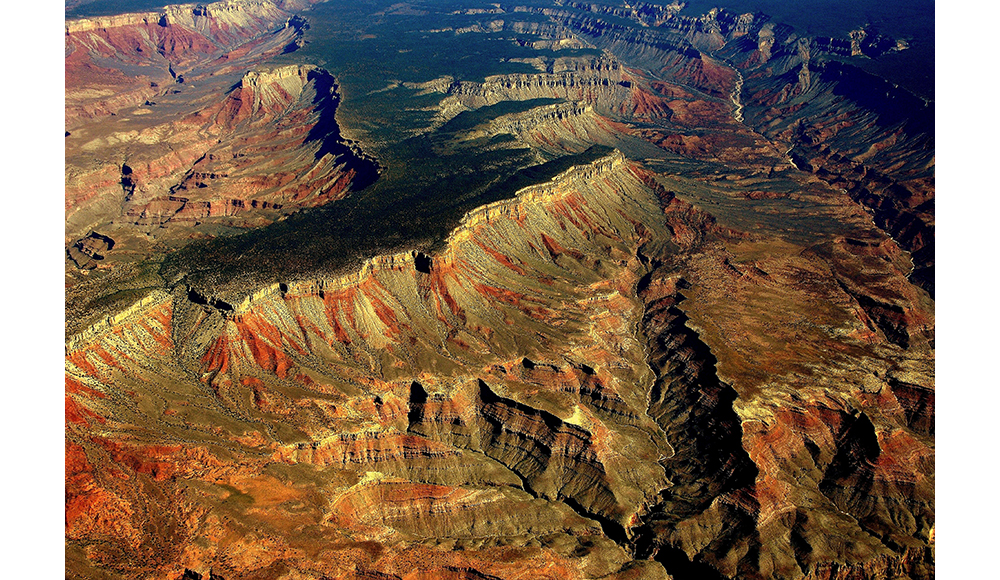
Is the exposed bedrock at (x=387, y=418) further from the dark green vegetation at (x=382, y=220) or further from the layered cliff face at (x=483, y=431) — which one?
the dark green vegetation at (x=382, y=220)

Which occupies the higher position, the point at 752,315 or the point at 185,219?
the point at 752,315

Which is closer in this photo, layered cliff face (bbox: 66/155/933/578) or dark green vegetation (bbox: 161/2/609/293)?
layered cliff face (bbox: 66/155/933/578)

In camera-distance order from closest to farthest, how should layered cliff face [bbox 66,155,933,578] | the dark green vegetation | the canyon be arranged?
layered cliff face [bbox 66,155,933,578] → the canyon → the dark green vegetation

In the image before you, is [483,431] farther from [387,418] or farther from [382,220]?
[382,220]

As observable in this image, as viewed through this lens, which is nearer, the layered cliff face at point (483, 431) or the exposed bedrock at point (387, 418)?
the layered cliff face at point (483, 431)

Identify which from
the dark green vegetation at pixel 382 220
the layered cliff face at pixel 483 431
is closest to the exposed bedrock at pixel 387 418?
the layered cliff face at pixel 483 431

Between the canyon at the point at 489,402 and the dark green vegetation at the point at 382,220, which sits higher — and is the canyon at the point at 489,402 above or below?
below

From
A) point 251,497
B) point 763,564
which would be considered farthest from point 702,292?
point 251,497

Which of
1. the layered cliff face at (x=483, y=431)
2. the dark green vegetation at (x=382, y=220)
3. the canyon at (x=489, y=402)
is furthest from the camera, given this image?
the dark green vegetation at (x=382, y=220)

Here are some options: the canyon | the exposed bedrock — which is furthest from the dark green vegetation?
the exposed bedrock

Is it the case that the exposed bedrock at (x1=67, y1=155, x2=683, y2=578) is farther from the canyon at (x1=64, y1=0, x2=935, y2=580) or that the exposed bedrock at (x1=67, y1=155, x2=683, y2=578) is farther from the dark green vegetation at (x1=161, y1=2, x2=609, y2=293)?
the dark green vegetation at (x1=161, y1=2, x2=609, y2=293)

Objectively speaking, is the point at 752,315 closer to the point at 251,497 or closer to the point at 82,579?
the point at 251,497
